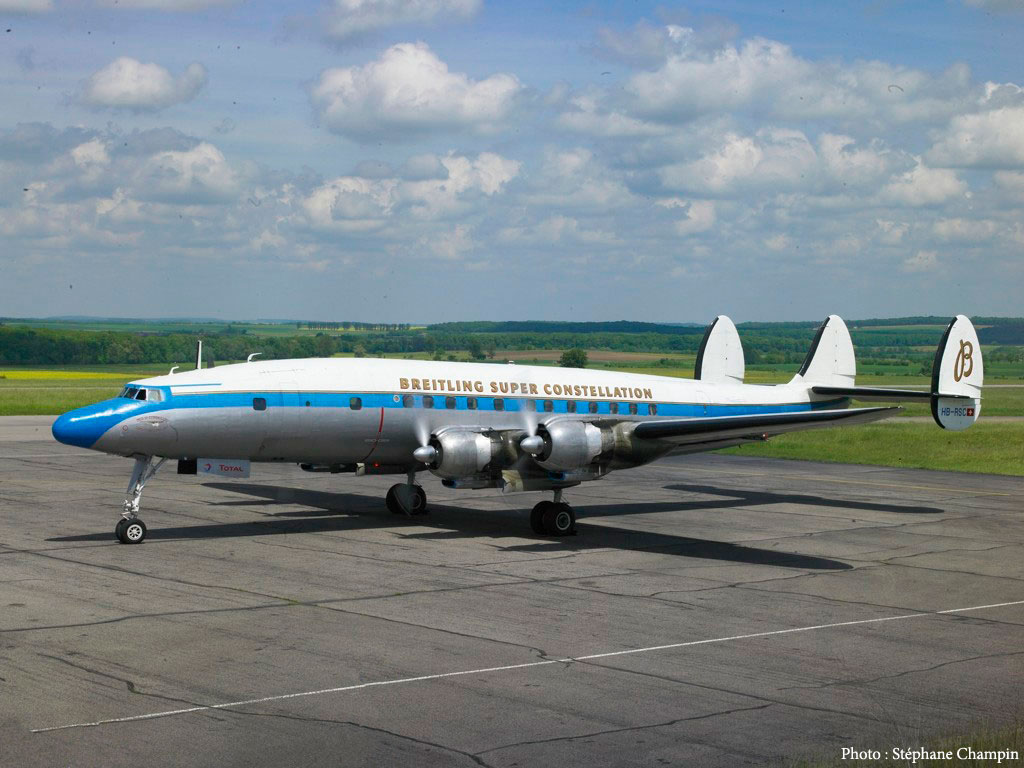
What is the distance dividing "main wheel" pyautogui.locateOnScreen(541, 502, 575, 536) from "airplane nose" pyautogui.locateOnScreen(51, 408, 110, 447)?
9.44 m

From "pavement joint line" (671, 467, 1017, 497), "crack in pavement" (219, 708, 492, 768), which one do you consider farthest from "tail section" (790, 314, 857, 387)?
"crack in pavement" (219, 708, 492, 768)

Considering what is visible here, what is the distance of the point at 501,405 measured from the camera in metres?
26.6

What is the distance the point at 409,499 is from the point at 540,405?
12.8 feet

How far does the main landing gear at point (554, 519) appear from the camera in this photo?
25156mm

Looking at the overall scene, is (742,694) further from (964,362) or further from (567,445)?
(964,362)

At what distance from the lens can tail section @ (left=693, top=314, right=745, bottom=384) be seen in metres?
33.0

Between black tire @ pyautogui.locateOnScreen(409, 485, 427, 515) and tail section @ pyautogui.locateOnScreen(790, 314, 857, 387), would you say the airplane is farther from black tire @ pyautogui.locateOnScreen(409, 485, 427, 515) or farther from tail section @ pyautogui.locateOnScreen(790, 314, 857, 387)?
tail section @ pyautogui.locateOnScreen(790, 314, 857, 387)

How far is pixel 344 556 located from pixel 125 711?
1026 cm

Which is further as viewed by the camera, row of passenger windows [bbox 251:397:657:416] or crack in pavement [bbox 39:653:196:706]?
row of passenger windows [bbox 251:397:657:416]

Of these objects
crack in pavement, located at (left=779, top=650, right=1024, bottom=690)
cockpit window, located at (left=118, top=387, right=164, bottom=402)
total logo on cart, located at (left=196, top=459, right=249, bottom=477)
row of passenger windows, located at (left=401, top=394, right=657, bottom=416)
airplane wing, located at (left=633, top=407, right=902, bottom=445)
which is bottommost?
crack in pavement, located at (left=779, top=650, right=1024, bottom=690)

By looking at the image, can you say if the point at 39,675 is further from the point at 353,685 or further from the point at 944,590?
the point at 944,590

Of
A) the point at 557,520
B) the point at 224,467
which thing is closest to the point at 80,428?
the point at 224,467

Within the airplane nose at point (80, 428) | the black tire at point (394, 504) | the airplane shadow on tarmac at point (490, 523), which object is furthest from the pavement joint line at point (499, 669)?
the black tire at point (394, 504)

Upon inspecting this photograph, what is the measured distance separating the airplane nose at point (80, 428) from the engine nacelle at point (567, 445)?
28.8 feet
